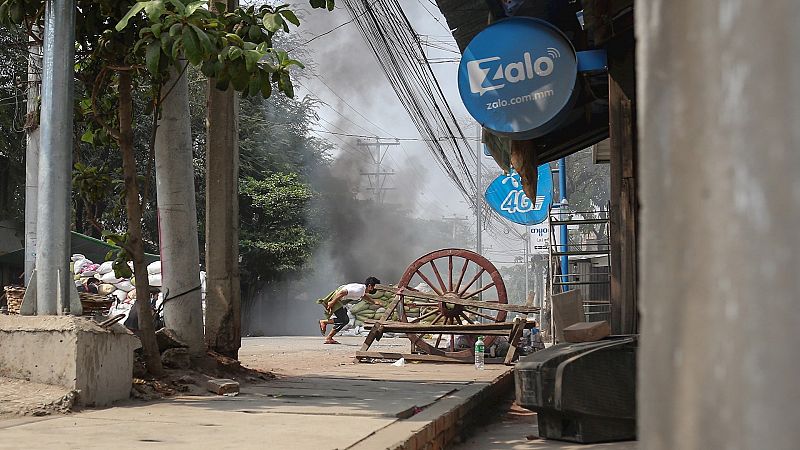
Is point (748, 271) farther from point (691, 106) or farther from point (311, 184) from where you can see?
point (311, 184)

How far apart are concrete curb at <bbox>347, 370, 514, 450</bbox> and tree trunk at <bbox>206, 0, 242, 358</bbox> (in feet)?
7.57

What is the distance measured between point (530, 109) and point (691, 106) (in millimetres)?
5948

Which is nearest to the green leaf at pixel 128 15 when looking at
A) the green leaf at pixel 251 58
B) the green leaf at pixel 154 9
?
the green leaf at pixel 154 9

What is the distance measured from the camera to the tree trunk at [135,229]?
632 cm

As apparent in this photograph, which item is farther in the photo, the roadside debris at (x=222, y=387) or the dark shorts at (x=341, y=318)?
the dark shorts at (x=341, y=318)

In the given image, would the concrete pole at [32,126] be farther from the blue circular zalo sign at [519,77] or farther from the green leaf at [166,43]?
the blue circular zalo sign at [519,77]


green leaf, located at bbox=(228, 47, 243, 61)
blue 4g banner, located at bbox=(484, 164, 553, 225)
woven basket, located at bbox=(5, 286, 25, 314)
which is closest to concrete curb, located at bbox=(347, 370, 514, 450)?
green leaf, located at bbox=(228, 47, 243, 61)

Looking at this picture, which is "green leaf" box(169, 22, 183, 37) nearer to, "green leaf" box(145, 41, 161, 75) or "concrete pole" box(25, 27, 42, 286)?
"green leaf" box(145, 41, 161, 75)

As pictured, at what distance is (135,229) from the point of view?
634cm

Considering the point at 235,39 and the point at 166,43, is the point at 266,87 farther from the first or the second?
the point at 166,43

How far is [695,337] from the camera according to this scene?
0.79 m

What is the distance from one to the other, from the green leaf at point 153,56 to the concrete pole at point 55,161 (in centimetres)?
75

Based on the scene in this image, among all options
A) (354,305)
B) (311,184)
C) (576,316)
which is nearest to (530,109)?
(576,316)

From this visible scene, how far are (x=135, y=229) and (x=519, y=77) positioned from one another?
3.25 metres
